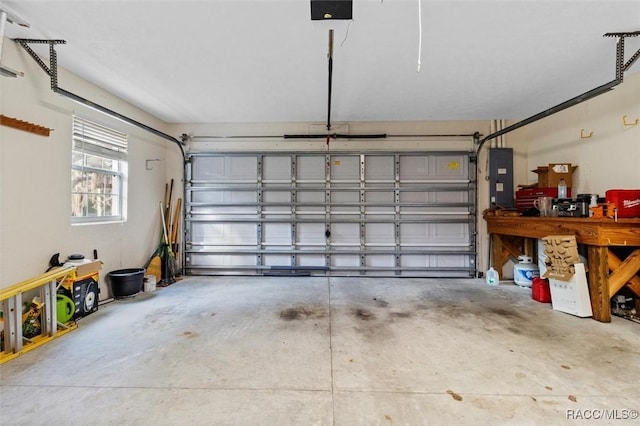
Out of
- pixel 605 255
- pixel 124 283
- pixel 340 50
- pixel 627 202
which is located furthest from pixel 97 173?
pixel 627 202

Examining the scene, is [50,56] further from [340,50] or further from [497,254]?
[497,254]

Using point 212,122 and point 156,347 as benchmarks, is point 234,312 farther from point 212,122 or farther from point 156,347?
point 212,122

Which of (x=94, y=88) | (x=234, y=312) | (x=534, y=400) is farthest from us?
(x=94, y=88)

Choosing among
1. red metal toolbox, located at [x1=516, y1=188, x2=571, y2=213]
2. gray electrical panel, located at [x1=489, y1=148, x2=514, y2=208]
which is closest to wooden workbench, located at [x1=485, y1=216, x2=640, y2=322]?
red metal toolbox, located at [x1=516, y1=188, x2=571, y2=213]

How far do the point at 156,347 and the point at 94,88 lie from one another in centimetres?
330

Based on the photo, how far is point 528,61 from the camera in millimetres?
2760

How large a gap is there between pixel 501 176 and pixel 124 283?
6234 mm

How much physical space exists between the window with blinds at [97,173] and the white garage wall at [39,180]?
0.43ft

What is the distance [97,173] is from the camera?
3465 millimetres

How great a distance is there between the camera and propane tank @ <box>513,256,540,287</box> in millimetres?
4010

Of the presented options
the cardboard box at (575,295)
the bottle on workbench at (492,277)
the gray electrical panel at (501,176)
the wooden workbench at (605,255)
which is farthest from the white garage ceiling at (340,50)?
the bottle on workbench at (492,277)

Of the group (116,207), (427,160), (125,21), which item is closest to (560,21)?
(427,160)

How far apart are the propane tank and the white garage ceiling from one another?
8.01ft

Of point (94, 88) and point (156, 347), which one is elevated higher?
point (94, 88)
